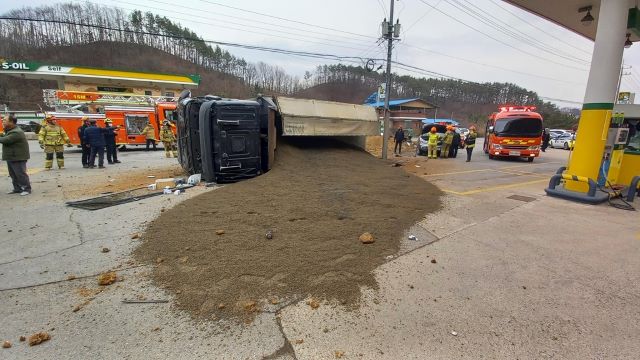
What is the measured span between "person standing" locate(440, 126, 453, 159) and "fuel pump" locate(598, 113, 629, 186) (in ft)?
27.0

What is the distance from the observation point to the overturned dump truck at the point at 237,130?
24.7 feet

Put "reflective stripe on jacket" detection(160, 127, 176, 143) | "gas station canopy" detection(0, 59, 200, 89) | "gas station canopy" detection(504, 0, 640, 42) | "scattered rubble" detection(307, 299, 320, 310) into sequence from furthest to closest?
1. "gas station canopy" detection(0, 59, 200, 89)
2. "reflective stripe on jacket" detection(160, 127, 176, 143)
3. "gas station canopy" detection(504, 0, 640, 42)
4. "scattered rubble" detection(307, 299, 320, 310)

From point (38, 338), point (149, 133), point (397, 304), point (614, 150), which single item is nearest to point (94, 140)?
point (149, 133)

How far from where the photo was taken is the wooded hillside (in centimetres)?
5419

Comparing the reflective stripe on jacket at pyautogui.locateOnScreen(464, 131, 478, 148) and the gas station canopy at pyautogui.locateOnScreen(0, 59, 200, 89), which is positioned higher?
the gas station canopy at pyautogui.locateOnScreen(0, 59, 200, 89)

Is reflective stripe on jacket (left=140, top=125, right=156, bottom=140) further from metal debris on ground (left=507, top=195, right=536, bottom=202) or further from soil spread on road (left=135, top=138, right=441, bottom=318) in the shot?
metal debris on ground (left=507, top=195, right=536, bottom=202)

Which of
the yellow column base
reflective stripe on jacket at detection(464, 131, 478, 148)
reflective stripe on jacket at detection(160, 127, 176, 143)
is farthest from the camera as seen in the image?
reflective stripe on jacket at detection(464, 131, 478, 148)

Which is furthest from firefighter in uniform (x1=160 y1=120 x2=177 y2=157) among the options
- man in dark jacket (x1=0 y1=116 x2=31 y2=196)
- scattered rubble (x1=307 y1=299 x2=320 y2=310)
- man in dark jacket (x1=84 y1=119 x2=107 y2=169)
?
scattered rubble (x1=307 y1=299 x2=320 y2=310)

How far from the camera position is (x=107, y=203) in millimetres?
6430

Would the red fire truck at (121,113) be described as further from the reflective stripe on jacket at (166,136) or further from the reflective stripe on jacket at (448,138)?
the reflective stripe on jacket at (448,138)

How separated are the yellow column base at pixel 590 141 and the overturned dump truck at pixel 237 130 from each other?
22.8ft

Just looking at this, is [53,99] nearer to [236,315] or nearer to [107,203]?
[107,203]

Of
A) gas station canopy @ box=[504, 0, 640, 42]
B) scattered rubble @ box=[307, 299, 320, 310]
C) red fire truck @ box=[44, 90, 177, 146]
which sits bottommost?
scattered rubble @ box=[307, 299, 320, 310]

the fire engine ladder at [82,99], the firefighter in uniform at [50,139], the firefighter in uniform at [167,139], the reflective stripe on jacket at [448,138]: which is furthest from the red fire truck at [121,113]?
the reflective stripe on jacket at [448,138]
